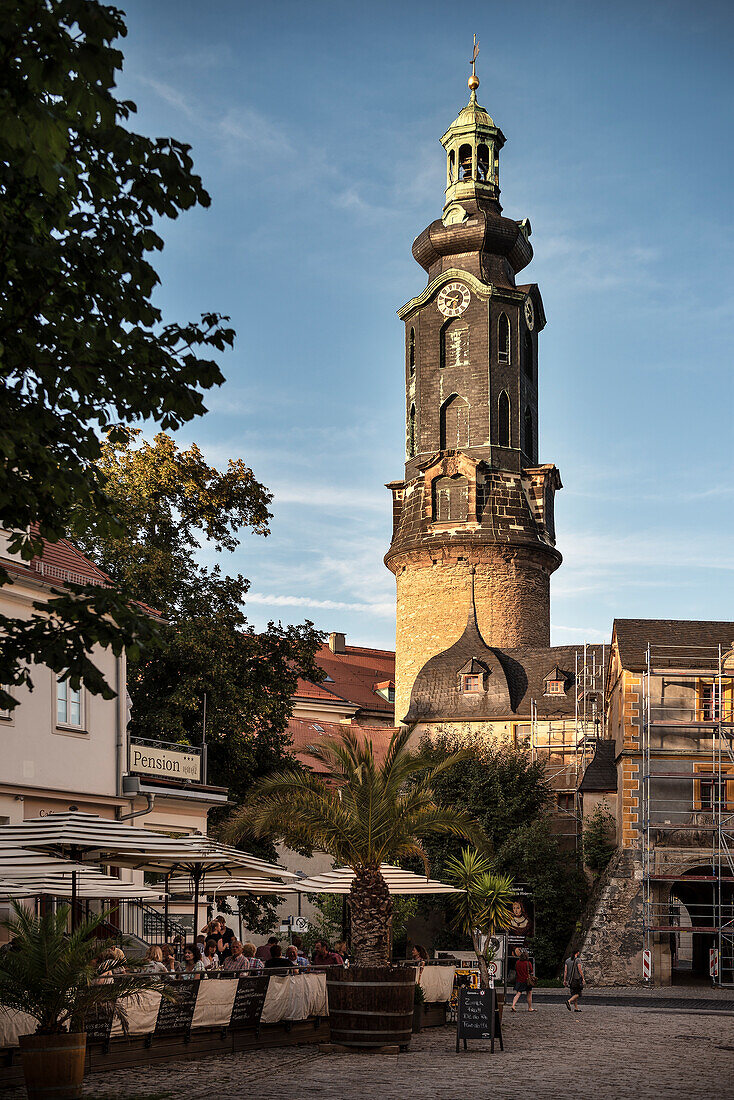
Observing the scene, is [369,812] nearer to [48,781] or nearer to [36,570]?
[48,781]

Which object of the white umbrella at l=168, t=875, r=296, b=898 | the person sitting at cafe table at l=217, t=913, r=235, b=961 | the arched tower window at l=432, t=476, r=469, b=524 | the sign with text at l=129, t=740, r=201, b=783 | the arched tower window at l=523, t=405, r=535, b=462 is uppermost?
the arched tower window at l=523, t=405, r=535, b=462

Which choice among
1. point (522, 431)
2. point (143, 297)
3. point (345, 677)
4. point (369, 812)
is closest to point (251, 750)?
point (369, 812)

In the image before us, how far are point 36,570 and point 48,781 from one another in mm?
3684

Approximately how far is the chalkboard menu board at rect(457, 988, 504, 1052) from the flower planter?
706 cm

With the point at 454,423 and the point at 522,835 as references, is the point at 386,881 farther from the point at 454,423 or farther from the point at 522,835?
the point at 454,423

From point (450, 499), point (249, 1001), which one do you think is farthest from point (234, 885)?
point (450, 499)

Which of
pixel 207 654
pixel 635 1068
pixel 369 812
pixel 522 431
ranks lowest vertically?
pixel 635 1068

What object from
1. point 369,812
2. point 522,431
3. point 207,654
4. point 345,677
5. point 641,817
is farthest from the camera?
point 345,677

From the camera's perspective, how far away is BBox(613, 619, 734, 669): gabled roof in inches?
1711

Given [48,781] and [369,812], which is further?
[48,781]

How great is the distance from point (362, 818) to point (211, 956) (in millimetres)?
3443

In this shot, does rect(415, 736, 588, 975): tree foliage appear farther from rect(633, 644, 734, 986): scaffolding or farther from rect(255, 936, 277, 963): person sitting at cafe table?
rect(255, 936, 277, 963): person sitting at cafe table

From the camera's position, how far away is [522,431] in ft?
213

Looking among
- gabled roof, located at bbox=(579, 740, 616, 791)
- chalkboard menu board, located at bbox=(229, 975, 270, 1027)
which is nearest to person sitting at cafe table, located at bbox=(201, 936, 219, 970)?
chalkboard menu board, located at bbox=(229, 975, 270, 1027)
